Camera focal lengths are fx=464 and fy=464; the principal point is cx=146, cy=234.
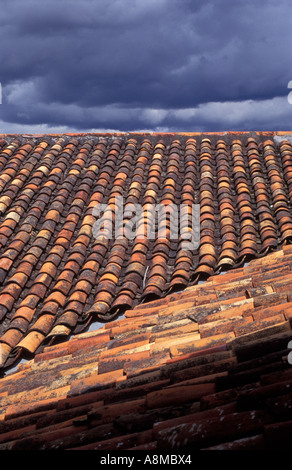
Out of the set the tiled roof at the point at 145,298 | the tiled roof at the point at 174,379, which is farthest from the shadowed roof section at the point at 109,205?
the tiled roof at the point at 174,379

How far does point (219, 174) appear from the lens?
8.83 m

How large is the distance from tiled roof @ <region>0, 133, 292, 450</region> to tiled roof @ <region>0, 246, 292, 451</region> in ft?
0.04

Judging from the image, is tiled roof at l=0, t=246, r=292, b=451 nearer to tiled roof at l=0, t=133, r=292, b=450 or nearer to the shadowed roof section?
tiled roof at l=0, t=133, r=292, b=450

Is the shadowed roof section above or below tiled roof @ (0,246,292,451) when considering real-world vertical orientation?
above

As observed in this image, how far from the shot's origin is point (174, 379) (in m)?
3.39

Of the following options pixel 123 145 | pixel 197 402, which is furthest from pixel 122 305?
pixel 123 145

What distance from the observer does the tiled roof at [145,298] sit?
2.79 m

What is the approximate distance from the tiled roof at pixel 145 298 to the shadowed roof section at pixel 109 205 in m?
0.03

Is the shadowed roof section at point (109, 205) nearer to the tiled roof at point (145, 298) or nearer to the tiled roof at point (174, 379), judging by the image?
the tiled roof at point (145, 298)

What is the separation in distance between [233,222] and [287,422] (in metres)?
5.57

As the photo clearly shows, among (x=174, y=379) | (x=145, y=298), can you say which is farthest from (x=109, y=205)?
(x=174, y=379)

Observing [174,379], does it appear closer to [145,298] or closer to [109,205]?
[145,298]

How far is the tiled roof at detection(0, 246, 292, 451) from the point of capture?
2.37 metres

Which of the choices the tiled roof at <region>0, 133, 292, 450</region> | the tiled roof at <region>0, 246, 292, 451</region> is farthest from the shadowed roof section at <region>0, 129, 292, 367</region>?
the tiled roof at <region>0, 246, 292, 451</region>
